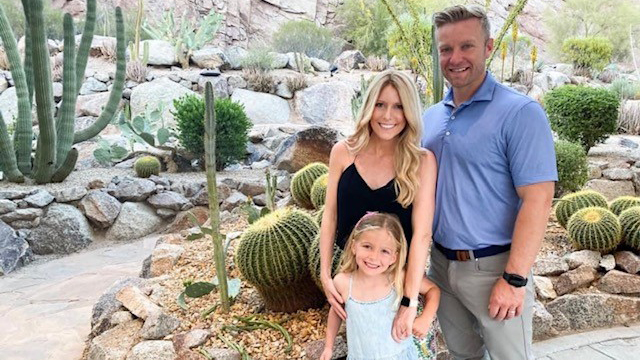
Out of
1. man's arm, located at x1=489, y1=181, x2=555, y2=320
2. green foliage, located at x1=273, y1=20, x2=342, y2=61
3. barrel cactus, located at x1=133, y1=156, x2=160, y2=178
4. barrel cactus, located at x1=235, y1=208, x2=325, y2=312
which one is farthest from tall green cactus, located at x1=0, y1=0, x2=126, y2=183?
green foliage, located at x1=273, y1=20, x2=342, y2=61

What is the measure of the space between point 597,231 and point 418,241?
221cm

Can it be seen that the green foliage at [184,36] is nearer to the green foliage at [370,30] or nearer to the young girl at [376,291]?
the green foliage at [370,30]

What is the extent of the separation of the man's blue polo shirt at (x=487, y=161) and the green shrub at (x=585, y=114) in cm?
583

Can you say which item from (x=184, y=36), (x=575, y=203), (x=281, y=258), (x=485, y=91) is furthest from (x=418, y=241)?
(x=184, y=36)

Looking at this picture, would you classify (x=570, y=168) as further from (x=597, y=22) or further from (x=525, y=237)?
(x=597, y=22)

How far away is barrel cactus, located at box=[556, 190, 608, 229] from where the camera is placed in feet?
12.7

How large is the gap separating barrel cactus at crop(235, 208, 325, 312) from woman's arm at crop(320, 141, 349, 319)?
708mm

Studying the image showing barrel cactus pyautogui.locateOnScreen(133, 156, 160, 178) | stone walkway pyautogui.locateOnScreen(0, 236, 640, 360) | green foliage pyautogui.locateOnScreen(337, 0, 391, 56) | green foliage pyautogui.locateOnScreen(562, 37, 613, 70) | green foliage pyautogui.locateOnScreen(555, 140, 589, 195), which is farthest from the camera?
green foliage pyautogui.locateOnScreen(337, 0, 391, 56)

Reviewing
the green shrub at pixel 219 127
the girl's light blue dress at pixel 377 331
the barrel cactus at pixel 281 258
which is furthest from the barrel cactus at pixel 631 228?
the green shrub at pixel 219 127

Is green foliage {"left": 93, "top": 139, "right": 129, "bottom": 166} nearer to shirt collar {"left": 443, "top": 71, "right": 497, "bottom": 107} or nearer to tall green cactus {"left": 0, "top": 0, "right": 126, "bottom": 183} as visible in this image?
tall green cactus {"left": 0, "top": 0, "right": 126, "bottom": 183}

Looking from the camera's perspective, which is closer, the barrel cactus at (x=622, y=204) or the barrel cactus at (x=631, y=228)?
the barrel cactus at (x=631, y=228)

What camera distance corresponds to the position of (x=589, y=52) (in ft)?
53.9

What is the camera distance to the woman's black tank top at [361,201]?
1789 mm

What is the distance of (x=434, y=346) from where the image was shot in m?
1.92
